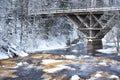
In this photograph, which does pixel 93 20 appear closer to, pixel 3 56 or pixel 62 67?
pixel 3 56

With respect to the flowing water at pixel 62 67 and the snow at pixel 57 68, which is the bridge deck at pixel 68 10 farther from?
the snow at pixel 57 68

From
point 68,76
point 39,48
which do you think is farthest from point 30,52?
point 68,76

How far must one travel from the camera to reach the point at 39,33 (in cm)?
5019

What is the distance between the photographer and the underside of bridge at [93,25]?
41.7m

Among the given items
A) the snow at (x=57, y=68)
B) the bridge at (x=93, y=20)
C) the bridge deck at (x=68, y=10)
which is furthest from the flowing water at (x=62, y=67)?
the bridge deck at (x=68, y=10)

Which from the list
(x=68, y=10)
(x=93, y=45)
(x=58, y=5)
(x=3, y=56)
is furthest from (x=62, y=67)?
(x=58, y=5)

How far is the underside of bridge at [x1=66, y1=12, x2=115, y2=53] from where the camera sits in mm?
41656

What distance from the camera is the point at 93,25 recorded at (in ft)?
142

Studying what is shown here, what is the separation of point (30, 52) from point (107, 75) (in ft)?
52.1

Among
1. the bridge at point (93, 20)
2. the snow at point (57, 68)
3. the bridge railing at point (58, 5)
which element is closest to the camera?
the snow at point (57, 68)

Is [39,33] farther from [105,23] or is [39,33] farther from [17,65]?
[17,65]

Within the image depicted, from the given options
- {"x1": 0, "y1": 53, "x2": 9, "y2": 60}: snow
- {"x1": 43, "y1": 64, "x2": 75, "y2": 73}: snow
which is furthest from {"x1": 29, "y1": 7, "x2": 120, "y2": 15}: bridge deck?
{"x1": 43, "y1": 64, "x2": 75, "y2": 73}: snow

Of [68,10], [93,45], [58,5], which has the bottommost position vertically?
[93,45]

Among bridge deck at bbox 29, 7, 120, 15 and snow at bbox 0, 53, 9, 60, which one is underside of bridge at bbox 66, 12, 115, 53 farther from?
snow at bbox 0, 53, 9, 60
